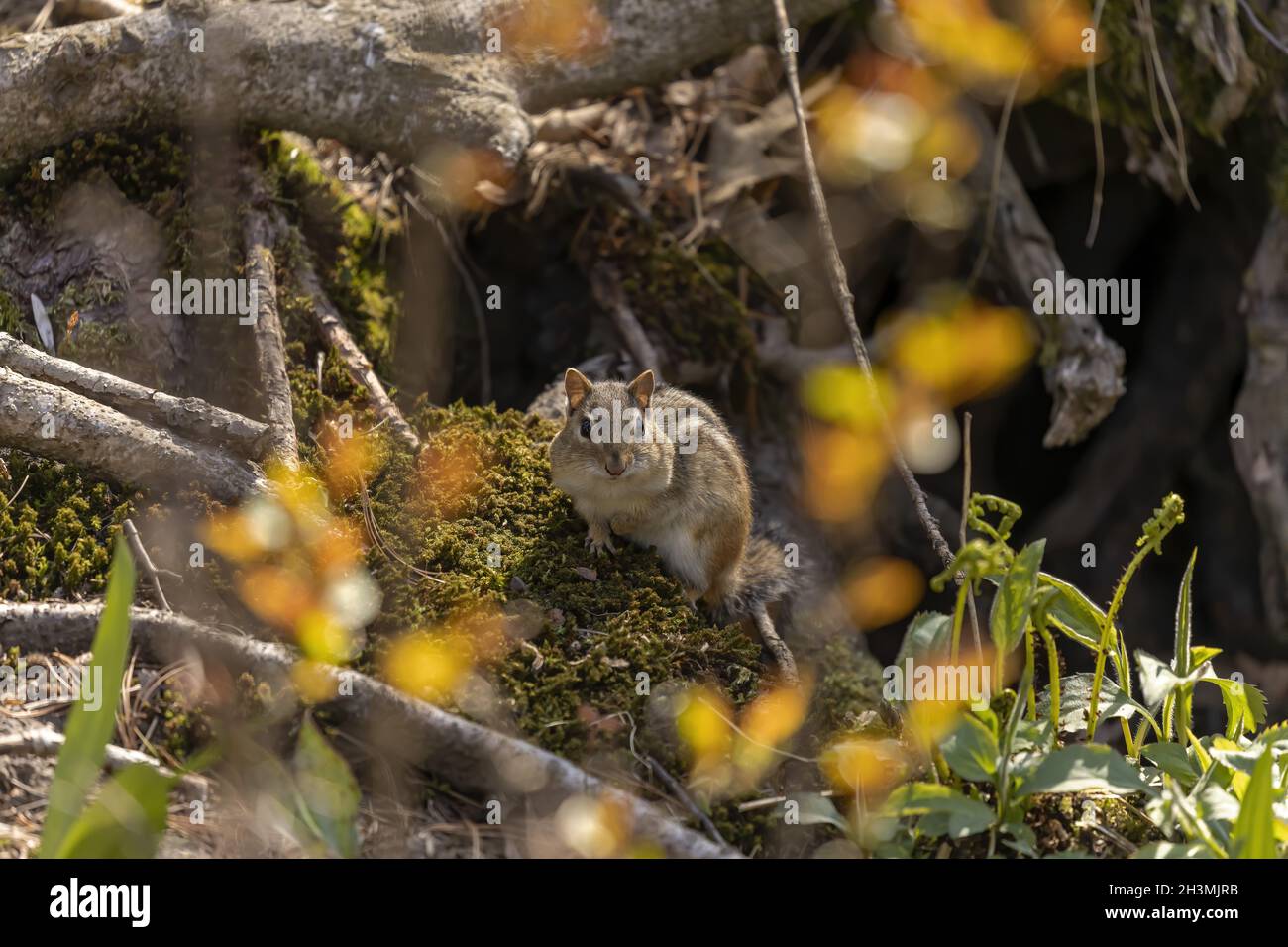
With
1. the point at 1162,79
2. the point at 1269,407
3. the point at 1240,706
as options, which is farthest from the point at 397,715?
the point at 1269,407

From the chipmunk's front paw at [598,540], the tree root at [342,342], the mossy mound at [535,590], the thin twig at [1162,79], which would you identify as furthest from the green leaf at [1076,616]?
the thin twig at [1162,79]

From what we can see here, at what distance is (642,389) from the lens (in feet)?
16.4

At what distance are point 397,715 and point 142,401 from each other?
1.68 m

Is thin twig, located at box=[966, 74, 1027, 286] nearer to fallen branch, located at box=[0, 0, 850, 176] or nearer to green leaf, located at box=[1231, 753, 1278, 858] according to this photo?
fallen branch, located at box=[0, 0, 850, 176]

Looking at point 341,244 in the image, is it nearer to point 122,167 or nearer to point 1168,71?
point 122,167

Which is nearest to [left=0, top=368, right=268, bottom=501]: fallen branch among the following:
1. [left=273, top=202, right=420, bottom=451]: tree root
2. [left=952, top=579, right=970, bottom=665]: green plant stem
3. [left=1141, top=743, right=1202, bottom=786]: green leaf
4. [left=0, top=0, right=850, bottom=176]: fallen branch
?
[left=273, top=202, right=420, bottom=451]: tree root

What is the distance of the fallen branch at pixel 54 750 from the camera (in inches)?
128

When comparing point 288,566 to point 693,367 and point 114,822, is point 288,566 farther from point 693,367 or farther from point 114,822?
point 693,367

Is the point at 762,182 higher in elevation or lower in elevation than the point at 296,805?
higher

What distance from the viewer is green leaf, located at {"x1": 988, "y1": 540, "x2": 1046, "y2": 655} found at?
341cm

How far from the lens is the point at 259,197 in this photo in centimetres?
526

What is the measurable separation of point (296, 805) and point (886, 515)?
16.2ft

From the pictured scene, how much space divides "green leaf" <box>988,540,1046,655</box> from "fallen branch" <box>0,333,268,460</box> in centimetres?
269
